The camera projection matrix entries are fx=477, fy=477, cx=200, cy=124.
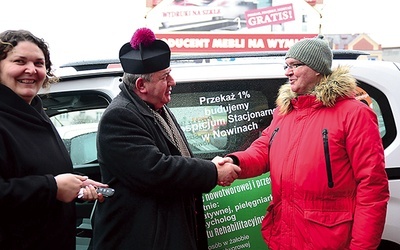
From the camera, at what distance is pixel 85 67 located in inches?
117

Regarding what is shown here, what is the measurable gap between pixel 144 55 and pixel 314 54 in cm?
83

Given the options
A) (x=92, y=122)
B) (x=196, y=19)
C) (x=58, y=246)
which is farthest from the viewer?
(x=196, y=19)

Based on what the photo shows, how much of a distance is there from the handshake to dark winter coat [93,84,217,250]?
0.33 feet

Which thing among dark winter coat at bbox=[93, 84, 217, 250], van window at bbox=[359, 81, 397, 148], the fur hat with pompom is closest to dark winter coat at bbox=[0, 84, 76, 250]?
dark winter coat at bbox=[93, 84, 217, 250]

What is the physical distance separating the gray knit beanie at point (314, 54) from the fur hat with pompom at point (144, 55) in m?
0.64

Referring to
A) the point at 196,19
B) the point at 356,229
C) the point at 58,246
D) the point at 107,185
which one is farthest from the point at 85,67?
the point at 196,19

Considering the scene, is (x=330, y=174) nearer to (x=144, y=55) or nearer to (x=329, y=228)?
(x=329, y=228)

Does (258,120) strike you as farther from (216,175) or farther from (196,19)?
(196,19)

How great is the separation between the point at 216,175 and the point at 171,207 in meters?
0.26

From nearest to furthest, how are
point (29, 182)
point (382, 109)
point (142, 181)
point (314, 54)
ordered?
point (29, 182)
point (142, 181)
point (314, 54)
point (382, 109)

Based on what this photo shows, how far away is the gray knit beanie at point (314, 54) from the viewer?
2.33m

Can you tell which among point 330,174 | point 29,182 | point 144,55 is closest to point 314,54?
point 330,174

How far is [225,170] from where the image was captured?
7.71 ft

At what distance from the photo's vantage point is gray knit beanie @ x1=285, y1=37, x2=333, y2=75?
7.64ft
